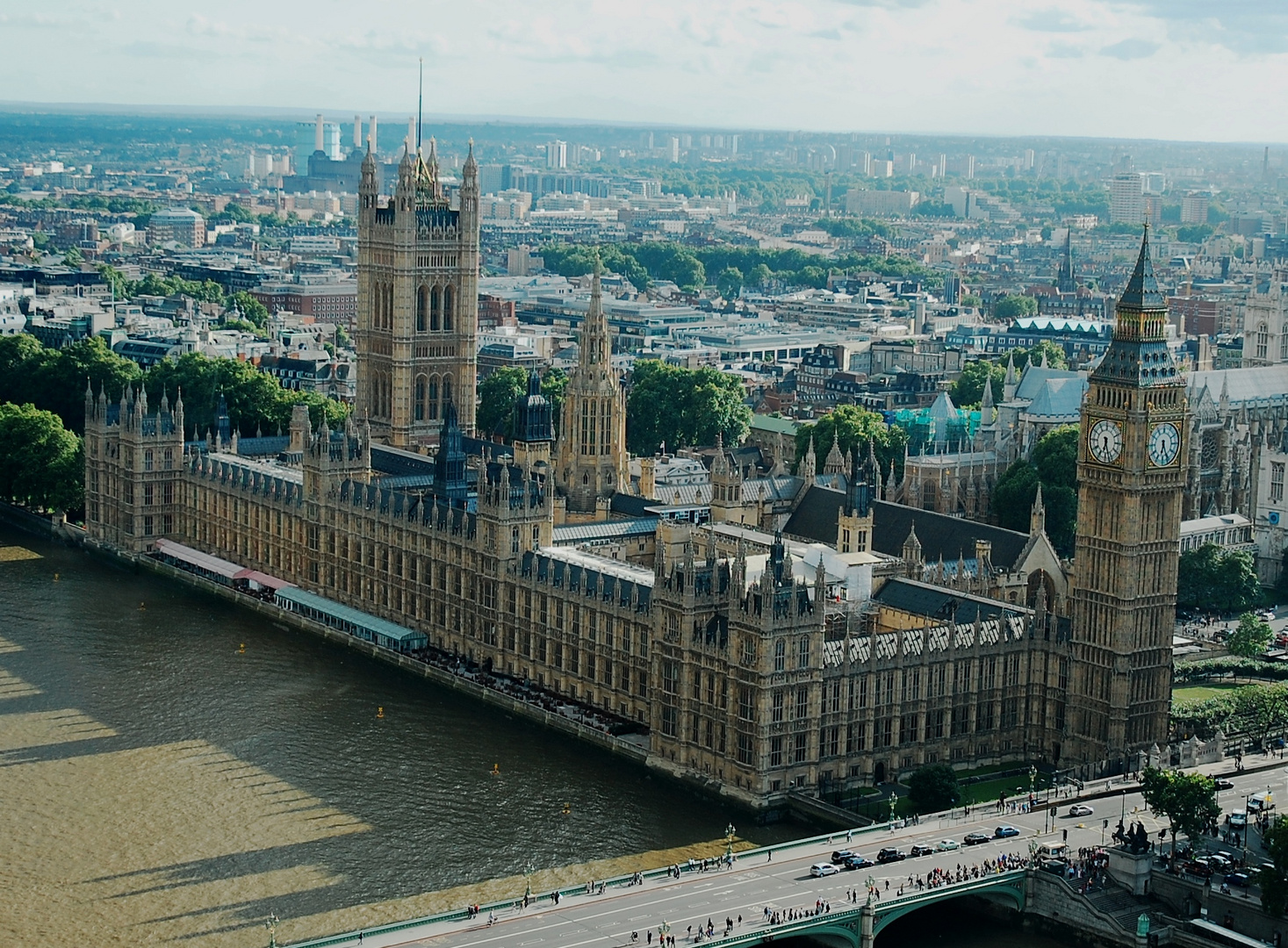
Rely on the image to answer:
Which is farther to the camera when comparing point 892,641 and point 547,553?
point 547,553

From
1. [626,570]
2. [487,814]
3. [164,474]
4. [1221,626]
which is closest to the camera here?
[487,814]

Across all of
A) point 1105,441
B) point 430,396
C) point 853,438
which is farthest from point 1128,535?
point 430,396

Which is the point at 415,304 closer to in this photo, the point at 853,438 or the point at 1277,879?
the point at 853,438

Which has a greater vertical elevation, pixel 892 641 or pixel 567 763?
pixel 892 641

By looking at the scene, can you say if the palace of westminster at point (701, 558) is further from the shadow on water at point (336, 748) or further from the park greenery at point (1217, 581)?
the park greenery at point (1217, 581)

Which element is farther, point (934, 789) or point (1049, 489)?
point (1049, 489)

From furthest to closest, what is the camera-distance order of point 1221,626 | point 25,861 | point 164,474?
point 164,474
point 1221,626
point 25,861

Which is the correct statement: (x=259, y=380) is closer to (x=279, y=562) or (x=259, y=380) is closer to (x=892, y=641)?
(x=279, y=562)

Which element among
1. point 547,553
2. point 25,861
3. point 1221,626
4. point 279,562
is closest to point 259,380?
point 279,562

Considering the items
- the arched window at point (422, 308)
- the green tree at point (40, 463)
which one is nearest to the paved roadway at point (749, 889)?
the arched window at point (422, 308)
